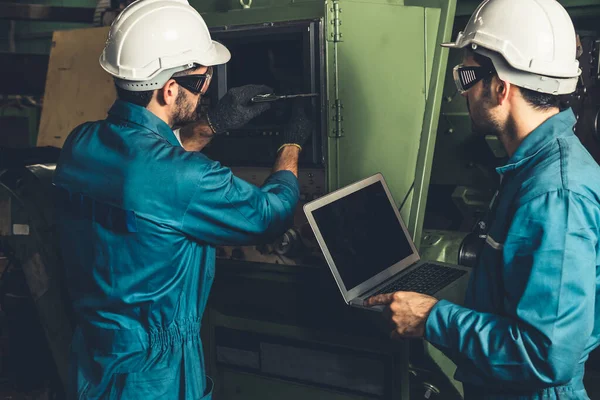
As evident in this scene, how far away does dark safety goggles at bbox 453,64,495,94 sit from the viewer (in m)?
1.63

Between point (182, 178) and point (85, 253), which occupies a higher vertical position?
point (182, 178)

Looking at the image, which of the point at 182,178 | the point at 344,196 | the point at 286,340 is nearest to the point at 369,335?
the point at 286,340

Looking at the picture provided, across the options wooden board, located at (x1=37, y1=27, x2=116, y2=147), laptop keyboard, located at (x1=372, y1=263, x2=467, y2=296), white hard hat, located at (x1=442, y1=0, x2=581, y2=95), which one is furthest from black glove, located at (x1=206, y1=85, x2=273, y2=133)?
wooden board, located at (x1=37, y1=27, x2=116, y2=147)

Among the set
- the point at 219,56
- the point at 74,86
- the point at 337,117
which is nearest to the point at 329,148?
the point at 337,117

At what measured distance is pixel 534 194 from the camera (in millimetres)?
1430

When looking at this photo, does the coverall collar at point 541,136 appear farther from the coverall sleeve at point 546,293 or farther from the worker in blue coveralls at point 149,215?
the worker in blue coveralls at point 149,215

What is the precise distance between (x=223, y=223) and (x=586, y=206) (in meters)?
0.90

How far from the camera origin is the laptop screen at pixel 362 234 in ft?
6.49

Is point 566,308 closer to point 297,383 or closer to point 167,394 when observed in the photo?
point 167,394

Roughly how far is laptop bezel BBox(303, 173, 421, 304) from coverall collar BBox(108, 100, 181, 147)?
43cm

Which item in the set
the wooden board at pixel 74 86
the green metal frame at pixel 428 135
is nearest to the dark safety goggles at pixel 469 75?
the green metal frame at pixel 428 135

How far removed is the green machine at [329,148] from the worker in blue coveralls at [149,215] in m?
0.29

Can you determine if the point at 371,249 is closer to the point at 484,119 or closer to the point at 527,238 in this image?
the point at 484,119

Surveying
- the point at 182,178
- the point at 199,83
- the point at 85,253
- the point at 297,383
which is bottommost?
the point at 297,383
